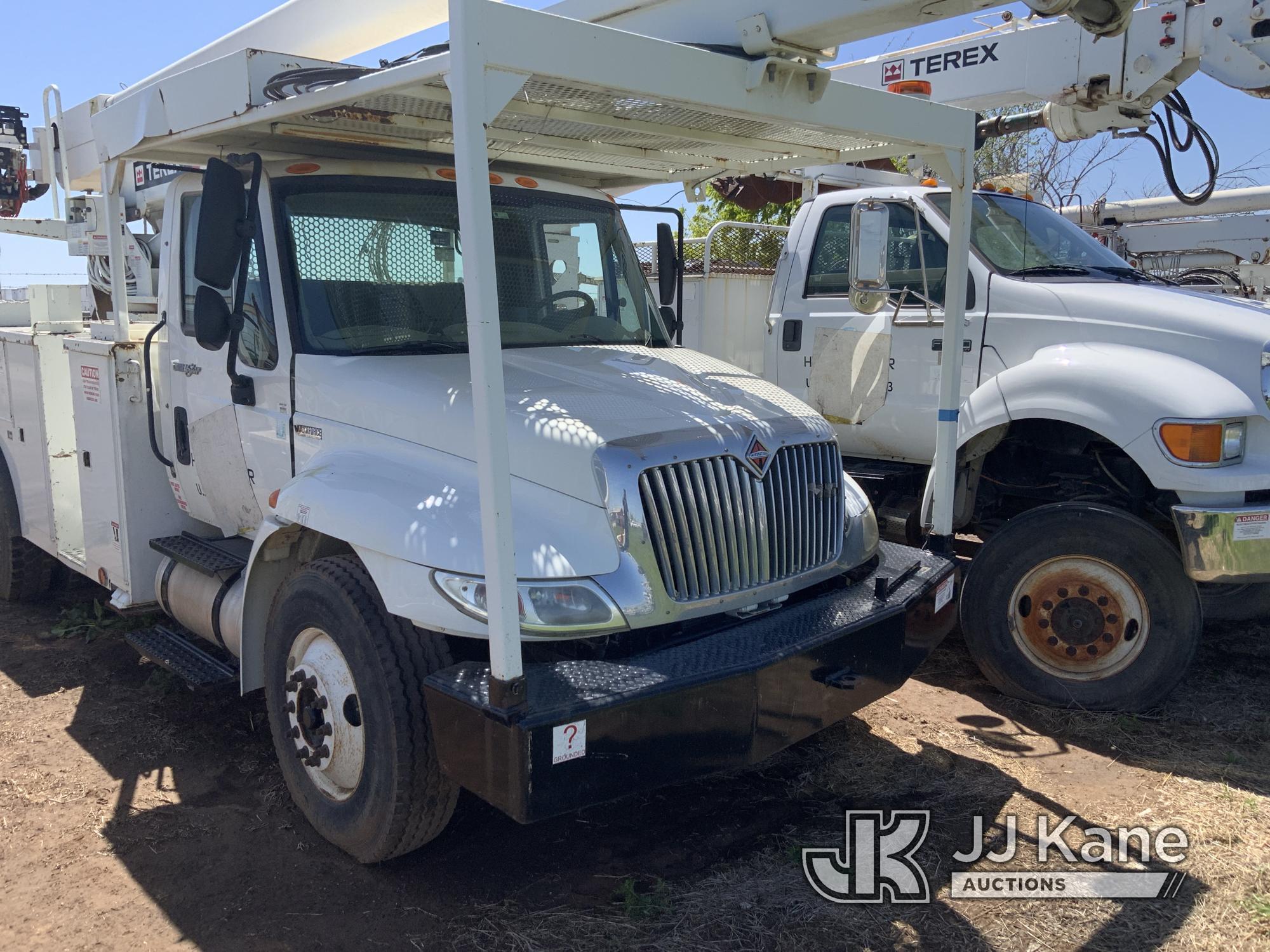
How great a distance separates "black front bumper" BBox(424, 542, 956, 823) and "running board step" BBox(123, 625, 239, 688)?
1726 mm

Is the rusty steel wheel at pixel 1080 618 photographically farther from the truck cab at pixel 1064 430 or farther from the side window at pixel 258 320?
the side window at pixel 258 320

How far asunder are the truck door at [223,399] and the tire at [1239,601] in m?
4.91

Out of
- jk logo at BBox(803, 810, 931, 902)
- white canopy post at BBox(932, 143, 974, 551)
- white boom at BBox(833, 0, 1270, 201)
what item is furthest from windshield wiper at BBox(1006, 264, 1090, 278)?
jk logo at BBox(803, 810, 931, 902)

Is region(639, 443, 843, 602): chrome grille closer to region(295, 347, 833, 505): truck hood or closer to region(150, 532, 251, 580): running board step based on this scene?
region(295, 347, 833, 505): truck hood

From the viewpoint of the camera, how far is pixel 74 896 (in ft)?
11.6

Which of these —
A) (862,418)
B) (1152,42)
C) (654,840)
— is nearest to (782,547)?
(654,840)

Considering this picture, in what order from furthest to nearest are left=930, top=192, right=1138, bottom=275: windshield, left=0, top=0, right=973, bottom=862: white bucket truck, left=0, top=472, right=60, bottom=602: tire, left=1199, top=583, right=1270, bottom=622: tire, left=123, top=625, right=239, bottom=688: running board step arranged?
left=0, top=472, right=60, bottom=602: tire < left=1199, top=583, right=1270, bottom=622: tire < left=930, top=192, right=1138, bottom=275: windshield < left=123, top=625, right=239, bottom=688: running board step < left=0, top=0, right=973, bottom=862: white bucket truck

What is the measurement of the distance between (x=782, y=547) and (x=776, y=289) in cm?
323

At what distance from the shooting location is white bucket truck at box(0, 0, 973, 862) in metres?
2.96

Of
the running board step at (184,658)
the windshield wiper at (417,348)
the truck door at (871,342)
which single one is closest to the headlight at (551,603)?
the windshield wiper at (417,348)

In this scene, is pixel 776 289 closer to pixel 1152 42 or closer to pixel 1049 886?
pixel 1152 42

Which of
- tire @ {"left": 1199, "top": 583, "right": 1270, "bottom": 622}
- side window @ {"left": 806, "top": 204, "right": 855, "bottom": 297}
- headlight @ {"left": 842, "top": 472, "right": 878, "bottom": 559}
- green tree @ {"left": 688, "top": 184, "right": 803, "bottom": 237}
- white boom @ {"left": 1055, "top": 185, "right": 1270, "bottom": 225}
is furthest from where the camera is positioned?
green tree @ {"left": 688, "top": 184, "right": 803, "bottom": 237}

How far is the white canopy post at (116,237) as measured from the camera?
4.83 metres

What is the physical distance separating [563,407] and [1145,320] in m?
3.06
